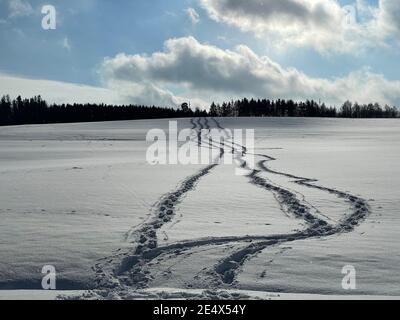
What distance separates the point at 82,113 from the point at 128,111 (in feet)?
40.1

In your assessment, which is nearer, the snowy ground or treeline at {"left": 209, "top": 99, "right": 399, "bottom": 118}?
the snowy ground

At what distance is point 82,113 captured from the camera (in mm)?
121625

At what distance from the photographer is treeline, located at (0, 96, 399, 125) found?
398 feet

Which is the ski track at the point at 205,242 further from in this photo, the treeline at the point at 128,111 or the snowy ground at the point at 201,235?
the treeline at the point at 128,111

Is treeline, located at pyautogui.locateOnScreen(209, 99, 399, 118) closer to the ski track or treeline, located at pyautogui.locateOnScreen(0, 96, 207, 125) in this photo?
treeline, located at pyautogui.locateOnScreen(0, 96, 207, 125)

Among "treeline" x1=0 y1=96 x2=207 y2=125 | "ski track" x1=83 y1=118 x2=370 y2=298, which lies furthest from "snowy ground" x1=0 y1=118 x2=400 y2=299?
"treeline" x1=0 y1=96 x2=207 y2=125

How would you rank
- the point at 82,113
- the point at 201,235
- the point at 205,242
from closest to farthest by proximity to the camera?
the point at 205,242
the point at 201,235
the point at 82,113

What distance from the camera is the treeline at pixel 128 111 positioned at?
121188 mm

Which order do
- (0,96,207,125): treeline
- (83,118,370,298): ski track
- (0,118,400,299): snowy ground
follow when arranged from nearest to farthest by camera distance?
(0,118,400,299): snowy ground
(83,118,370,298): ski track
(0,96,207,125): treeline

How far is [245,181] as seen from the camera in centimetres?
1417

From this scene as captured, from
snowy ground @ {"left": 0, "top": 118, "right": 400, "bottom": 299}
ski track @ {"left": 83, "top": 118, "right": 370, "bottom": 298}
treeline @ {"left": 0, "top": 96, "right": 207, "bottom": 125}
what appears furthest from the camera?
treeline @ {"left": 0, "top": 96, "right": 207, "bottom": 125}

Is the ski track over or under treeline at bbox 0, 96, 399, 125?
under

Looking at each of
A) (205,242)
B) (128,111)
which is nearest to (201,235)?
(205,242)

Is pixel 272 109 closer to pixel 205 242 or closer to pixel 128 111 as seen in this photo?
pixel 128 111
